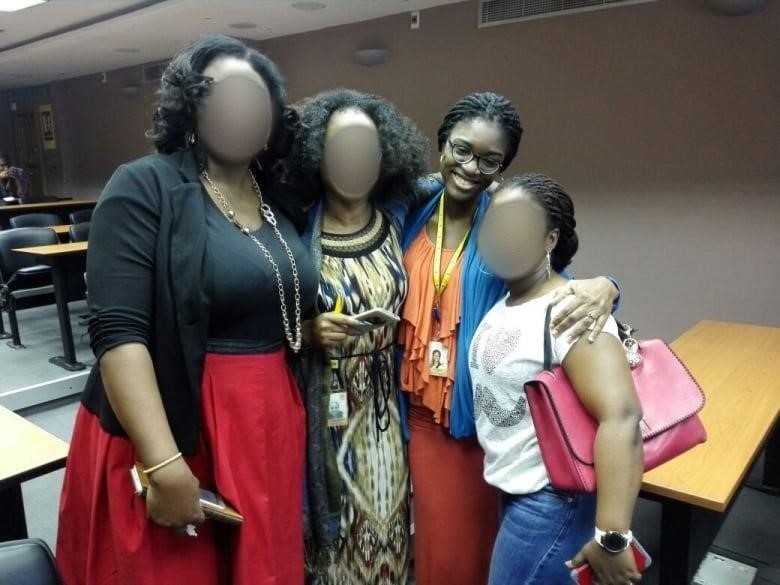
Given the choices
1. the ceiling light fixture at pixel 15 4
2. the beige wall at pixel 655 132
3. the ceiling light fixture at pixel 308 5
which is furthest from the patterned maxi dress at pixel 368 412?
the ceiling light fixture at pixel 15 4

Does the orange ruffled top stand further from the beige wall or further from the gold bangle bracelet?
the beige wall

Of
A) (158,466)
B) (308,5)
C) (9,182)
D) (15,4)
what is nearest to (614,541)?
(158,466)

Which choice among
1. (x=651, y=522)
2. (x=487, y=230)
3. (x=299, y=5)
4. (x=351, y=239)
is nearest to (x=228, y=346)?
(x=351, y=239)

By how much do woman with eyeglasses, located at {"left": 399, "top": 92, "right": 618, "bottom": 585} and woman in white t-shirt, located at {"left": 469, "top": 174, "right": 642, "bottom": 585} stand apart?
0.13m

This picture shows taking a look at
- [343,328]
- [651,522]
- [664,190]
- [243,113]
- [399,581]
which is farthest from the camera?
[664,190]

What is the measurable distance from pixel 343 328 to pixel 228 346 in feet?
0.86

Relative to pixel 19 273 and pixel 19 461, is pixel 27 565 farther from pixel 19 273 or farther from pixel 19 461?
pixel 19 273

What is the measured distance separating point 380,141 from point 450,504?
91 centimetres

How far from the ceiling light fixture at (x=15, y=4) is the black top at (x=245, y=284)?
5.02 meters

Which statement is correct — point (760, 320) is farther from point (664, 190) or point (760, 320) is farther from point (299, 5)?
point (299, 5)

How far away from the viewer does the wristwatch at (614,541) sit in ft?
3.34

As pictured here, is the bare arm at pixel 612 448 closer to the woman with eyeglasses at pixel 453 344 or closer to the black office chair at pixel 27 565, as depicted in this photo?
the woman with eyeglasses at pixel 453 344

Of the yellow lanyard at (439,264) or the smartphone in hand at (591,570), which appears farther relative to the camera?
the yellow lanyard at (439,264)

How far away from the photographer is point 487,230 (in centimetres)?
123
